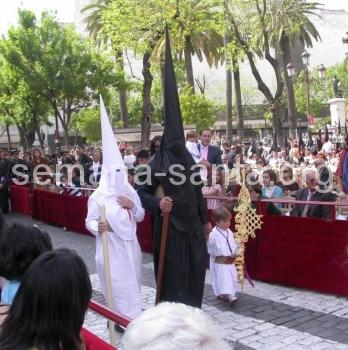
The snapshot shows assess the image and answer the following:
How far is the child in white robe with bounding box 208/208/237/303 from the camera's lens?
6.57 metres

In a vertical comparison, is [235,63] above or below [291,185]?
above

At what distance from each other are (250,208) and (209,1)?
16233 millimetres

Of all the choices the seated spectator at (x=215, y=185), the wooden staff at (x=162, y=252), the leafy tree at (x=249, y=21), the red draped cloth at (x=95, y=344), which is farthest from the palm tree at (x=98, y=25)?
the red draped cloth at (x=95, y=344)

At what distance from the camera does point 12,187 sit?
15680mm

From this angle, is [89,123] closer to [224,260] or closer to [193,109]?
[193,109]

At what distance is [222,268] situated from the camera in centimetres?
661

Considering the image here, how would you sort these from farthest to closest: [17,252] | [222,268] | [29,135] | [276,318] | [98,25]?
[29,135], [98,25], [222,268], [276,318], [17,252]

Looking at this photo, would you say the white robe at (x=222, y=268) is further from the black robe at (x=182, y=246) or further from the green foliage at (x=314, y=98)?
the green foliage at (x=314, y=98)

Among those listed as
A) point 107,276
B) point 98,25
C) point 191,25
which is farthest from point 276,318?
point 98,25

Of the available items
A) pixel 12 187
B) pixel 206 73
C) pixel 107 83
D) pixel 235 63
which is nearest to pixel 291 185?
pixel 12 187

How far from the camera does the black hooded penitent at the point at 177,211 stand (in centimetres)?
506

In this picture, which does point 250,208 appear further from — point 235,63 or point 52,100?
point 52,100

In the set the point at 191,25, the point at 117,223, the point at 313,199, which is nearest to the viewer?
the point at 117,223

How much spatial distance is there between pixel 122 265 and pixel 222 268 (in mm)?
1432
